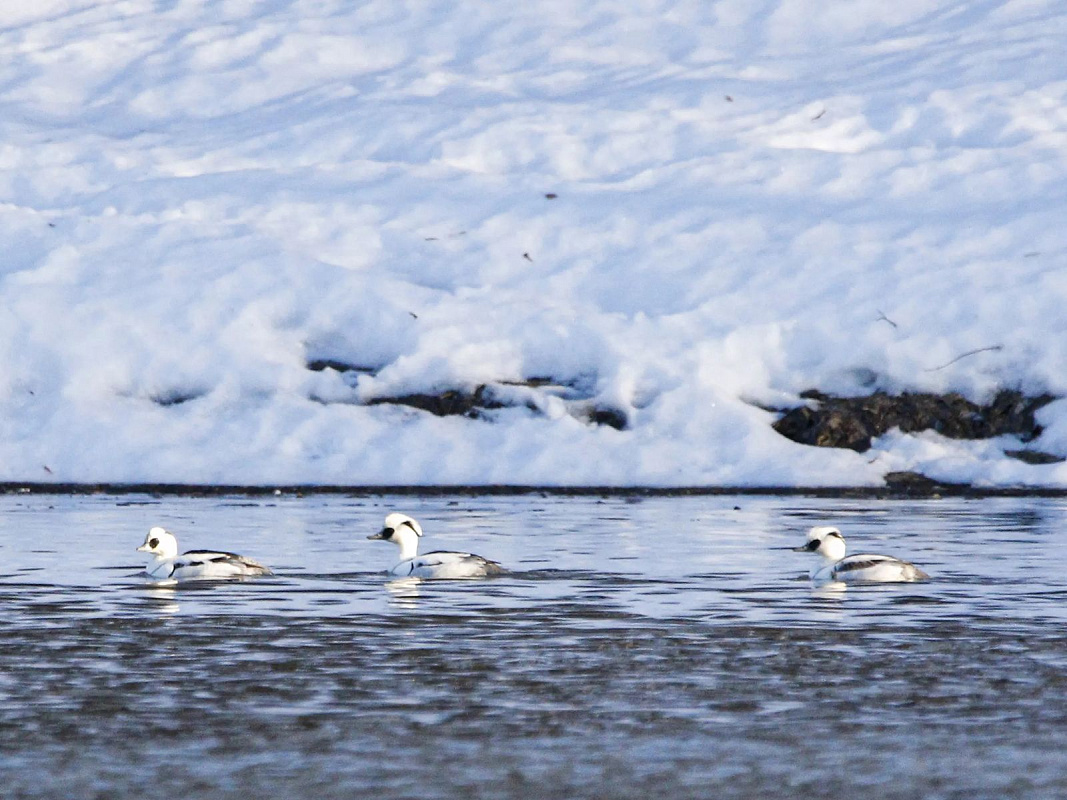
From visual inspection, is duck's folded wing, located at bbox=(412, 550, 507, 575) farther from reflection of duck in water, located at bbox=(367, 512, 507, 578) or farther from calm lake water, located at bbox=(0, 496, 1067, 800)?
calm lake water, located at bbox=(0, 496, 1067, 800)

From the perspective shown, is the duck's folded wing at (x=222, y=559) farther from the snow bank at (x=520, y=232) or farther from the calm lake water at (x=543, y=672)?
the snow bank at (x=520, y=232)

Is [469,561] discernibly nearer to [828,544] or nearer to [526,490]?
[828,544]

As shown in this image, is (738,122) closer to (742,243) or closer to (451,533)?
(742,243)

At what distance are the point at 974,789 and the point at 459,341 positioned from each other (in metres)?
18.5

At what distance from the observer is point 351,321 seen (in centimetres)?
2622

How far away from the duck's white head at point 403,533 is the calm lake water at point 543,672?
292 millimetres

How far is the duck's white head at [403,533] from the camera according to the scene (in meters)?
16.4

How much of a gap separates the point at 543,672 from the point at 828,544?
574 cm

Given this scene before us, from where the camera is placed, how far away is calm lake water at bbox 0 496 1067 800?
7.70 m

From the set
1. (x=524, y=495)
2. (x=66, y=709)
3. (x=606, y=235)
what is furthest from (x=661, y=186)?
(x=66, y=709)

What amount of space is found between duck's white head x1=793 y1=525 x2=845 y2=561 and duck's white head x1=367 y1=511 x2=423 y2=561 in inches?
119

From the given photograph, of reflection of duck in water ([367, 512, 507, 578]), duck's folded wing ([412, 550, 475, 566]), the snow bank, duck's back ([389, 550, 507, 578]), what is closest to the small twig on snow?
the snow bank

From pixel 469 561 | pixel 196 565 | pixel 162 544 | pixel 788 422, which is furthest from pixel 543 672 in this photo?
pixel 788 422

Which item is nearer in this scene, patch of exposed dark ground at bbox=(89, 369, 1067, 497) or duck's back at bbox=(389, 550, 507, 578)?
duck's back at bbox=(389, 550, 507, 578)
